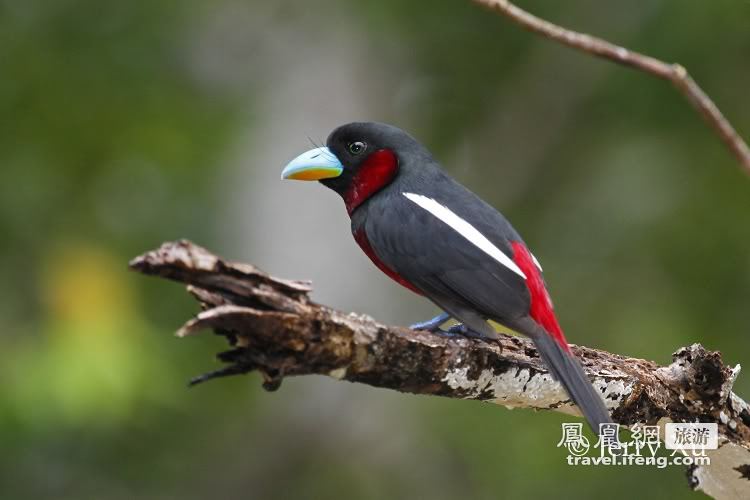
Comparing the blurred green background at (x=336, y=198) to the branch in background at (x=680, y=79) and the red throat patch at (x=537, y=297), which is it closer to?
the red throat patch at (x=537, y=297)

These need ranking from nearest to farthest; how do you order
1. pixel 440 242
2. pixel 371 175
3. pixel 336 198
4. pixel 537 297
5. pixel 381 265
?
pixel 537 297 < pixel 440 242 < pixel 381 265 < pixel 371 175 < pixel 336 198

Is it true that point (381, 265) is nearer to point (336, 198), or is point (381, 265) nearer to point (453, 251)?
point (453, 251)

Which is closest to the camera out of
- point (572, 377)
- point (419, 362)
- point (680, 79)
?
point (680, 79)

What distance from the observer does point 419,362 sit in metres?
3.18

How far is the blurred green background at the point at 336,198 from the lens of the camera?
7.82 metres

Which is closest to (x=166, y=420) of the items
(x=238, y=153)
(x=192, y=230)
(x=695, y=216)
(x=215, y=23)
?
(x=192, y=230)

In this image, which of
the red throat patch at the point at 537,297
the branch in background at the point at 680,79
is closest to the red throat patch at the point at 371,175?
the red throat patch at the point at 537,297

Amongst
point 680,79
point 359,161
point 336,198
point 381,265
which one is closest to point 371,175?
point 359,161

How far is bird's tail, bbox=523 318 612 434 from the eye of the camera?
11.3ft

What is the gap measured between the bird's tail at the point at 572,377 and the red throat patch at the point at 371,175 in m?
1.00

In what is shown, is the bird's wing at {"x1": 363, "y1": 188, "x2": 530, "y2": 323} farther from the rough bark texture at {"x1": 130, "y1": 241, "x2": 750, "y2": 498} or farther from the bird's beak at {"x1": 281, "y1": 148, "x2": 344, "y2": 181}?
the bird's beak at {"x1": 281, "y1": 148, "x2": 344, "y2": 181}

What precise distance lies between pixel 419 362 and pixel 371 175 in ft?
4.63

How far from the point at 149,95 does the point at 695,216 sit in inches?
154

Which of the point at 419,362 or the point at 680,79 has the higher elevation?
the point at 680,79
